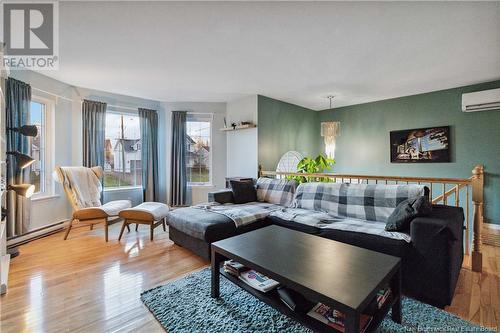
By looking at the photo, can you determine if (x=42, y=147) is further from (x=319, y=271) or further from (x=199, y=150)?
(x=319, y=271)

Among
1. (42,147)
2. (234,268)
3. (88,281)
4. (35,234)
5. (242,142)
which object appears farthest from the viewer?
(242,142)

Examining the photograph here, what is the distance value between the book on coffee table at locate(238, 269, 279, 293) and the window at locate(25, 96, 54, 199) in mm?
3730

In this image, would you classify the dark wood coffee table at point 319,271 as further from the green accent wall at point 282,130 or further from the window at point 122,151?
the window at point 122,151

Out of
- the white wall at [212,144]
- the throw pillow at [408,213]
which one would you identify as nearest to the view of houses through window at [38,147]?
the white wall at [212,144]

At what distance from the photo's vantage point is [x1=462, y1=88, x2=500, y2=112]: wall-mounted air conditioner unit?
11.3 ft

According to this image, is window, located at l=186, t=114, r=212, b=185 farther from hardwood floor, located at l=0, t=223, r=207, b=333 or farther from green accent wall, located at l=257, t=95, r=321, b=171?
hardwood floor, located at l=0, t=223, r=207, b=333

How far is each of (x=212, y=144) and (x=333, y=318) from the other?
428 centimetres

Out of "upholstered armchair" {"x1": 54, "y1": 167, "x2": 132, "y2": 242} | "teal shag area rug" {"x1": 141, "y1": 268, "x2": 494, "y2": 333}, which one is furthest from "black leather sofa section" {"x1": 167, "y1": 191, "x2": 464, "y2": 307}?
"upholstered armchair" {"x1": 54, "y1": 167, "x2": 132, "y2": 242}

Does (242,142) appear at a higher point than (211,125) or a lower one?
lower

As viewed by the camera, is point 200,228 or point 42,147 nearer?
point 200,228

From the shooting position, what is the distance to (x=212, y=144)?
5121 mm

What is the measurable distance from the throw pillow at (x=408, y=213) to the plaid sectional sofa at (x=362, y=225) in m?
0.06

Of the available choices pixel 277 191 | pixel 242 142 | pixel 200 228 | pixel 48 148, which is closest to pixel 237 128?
Result: pixel 242 142

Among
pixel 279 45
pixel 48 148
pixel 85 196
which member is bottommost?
pixel 85 196
